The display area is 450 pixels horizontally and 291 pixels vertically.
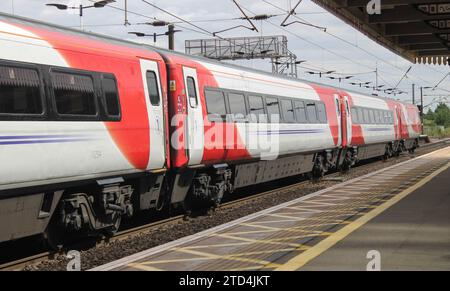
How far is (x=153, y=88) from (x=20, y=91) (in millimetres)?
2959

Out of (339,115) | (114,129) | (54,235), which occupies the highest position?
(339,115)

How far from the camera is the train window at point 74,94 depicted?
7805 mm

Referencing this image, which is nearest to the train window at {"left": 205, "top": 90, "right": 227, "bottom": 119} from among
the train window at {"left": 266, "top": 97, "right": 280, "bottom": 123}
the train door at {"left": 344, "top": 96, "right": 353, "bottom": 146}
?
the train window at {"left": 266, "top": 97, "right": 280, "bottom": 123}

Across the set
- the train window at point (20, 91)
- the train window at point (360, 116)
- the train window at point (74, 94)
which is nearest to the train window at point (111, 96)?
the train window at point (74, 94)

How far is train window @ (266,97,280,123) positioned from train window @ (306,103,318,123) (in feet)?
8.95

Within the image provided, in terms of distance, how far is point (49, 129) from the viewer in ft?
24.5

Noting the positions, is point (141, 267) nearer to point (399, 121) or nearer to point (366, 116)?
point (366, 116)

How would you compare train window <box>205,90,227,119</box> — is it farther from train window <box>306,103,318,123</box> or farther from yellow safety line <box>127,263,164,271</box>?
train window <box>306,103,318,123</box>

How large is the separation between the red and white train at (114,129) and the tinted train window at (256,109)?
26 mm

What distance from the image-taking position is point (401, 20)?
16.9m

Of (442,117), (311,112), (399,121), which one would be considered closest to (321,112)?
(311,112)

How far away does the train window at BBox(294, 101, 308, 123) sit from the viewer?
1661cm

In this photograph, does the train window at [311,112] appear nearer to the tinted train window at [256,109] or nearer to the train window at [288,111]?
the train window at [288,111]
